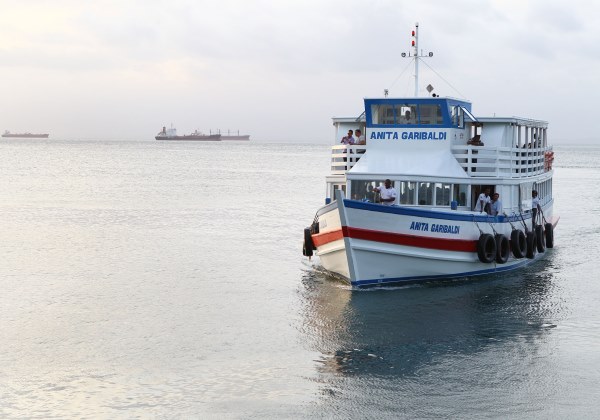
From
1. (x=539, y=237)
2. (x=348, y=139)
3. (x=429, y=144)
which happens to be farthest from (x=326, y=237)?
(x=539, y=237)

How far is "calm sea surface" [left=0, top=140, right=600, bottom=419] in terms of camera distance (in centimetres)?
1555

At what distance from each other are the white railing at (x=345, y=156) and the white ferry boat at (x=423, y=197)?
0.04 metres

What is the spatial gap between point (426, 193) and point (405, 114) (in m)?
3.01

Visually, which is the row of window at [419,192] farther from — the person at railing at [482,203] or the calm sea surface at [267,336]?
the calm sea surface at [267,336]

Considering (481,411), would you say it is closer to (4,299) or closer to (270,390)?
(270,390)

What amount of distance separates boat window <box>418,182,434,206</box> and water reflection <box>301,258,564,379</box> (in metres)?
Result: 2.50

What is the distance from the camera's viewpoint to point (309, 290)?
25906 mm

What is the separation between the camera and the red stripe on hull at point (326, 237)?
80.7 feet

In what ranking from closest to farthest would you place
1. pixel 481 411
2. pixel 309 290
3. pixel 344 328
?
pixel 481 411 → pixel 344 328 → pixel 309 290

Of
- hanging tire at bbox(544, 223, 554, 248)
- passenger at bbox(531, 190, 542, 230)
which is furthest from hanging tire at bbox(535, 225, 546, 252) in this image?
Result: hanging tire at bbox(544, 223, 554, 248)

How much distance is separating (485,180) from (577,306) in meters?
4.91

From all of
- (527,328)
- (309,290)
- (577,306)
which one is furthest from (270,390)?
(577,306)

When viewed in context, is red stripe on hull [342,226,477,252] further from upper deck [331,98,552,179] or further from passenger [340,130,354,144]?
passenger [340,130,354,144]

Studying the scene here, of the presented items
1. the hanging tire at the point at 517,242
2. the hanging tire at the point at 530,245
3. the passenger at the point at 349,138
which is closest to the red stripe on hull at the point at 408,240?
the hanging tire at the point at 517,242
